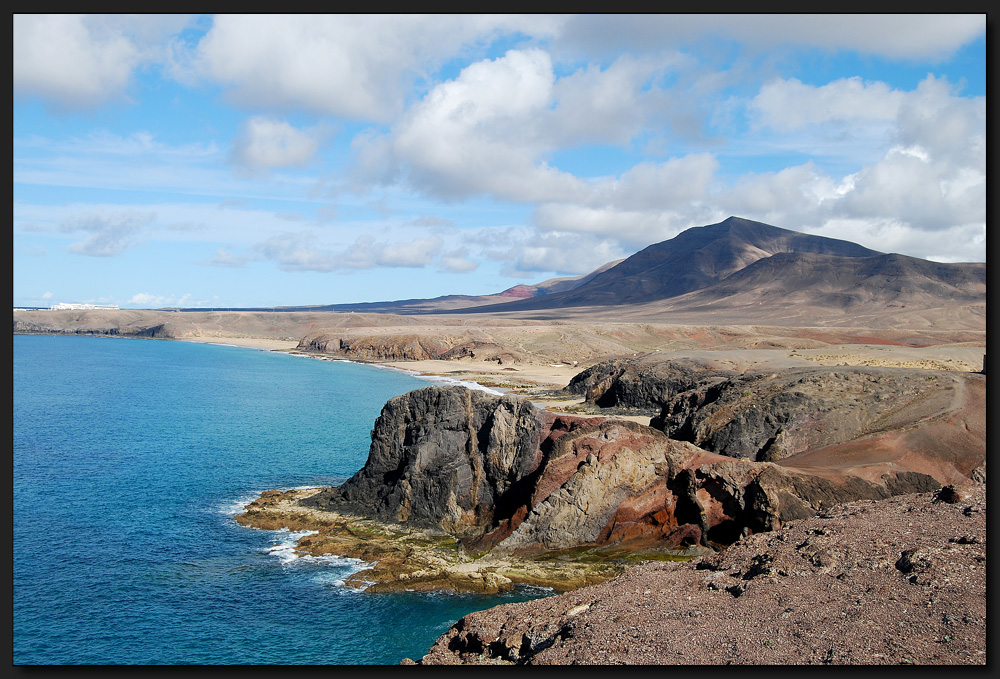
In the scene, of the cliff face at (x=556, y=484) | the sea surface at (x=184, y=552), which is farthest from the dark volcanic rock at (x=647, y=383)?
the cliff face at (x=556, y=484)

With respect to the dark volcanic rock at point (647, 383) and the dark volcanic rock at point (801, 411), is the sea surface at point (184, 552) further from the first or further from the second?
the dark volcanic rock at point (647, 383)

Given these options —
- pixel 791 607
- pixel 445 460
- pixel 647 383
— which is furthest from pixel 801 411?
pixel 647 383

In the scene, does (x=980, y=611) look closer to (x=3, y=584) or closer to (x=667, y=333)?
(x=3, y=584)

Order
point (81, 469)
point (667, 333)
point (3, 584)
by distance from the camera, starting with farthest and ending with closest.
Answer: point (667, 333), point (81, 469), point (3, 584)

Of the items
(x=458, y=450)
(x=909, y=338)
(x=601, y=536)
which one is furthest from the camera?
(x=909, y=338)

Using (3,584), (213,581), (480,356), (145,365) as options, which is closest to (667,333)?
(480,356)

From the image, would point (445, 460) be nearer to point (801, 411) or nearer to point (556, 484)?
point (556, 484)
